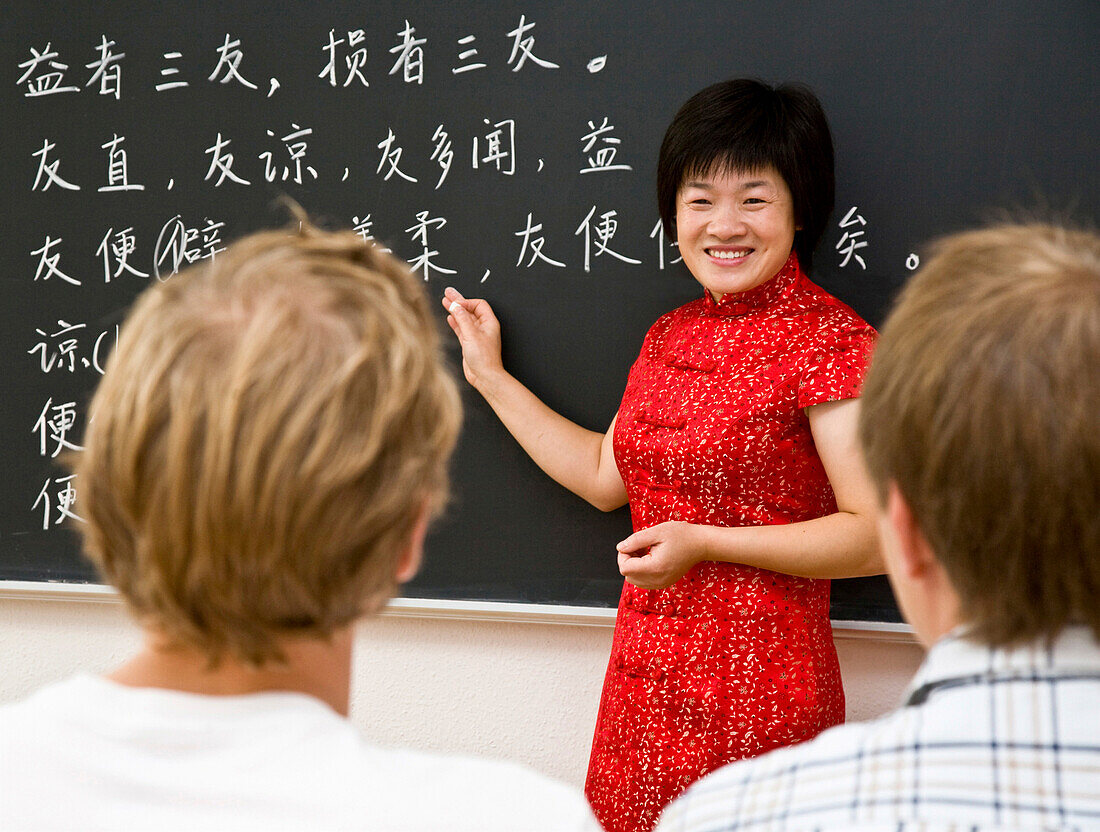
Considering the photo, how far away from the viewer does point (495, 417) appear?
1872mm

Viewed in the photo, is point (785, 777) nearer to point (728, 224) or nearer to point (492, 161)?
point (728, 224)

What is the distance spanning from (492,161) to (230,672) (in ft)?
4.44

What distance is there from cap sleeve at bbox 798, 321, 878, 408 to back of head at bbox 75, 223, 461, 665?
861 mm

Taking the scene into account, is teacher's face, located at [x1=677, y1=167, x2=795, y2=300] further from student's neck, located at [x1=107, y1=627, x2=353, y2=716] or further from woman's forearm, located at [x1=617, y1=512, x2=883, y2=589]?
student's neck, located at [x1=107, y1=627, x2=353, y2=716]

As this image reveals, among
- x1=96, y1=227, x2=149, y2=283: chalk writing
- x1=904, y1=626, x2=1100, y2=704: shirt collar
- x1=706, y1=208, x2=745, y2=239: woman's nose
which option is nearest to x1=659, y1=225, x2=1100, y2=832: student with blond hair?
x1=904, y1=626, x2=1100, y2=704: shirt collar

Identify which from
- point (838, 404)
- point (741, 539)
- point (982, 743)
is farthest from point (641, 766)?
point (982, 743)

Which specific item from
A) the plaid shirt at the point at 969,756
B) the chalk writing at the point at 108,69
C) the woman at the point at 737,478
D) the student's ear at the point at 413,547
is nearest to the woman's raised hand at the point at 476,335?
the woman at the point at 737,478

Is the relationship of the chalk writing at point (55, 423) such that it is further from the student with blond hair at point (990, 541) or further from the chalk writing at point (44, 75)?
the student with blond hair at point (990, 541)

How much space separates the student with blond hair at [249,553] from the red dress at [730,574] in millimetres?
872

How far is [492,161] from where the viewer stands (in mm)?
1830

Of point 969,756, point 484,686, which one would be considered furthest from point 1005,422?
point 484,686

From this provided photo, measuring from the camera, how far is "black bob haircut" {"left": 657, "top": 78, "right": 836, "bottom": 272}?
150 centimetres

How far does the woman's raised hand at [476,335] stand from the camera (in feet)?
5.94

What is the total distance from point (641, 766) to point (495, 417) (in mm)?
691
